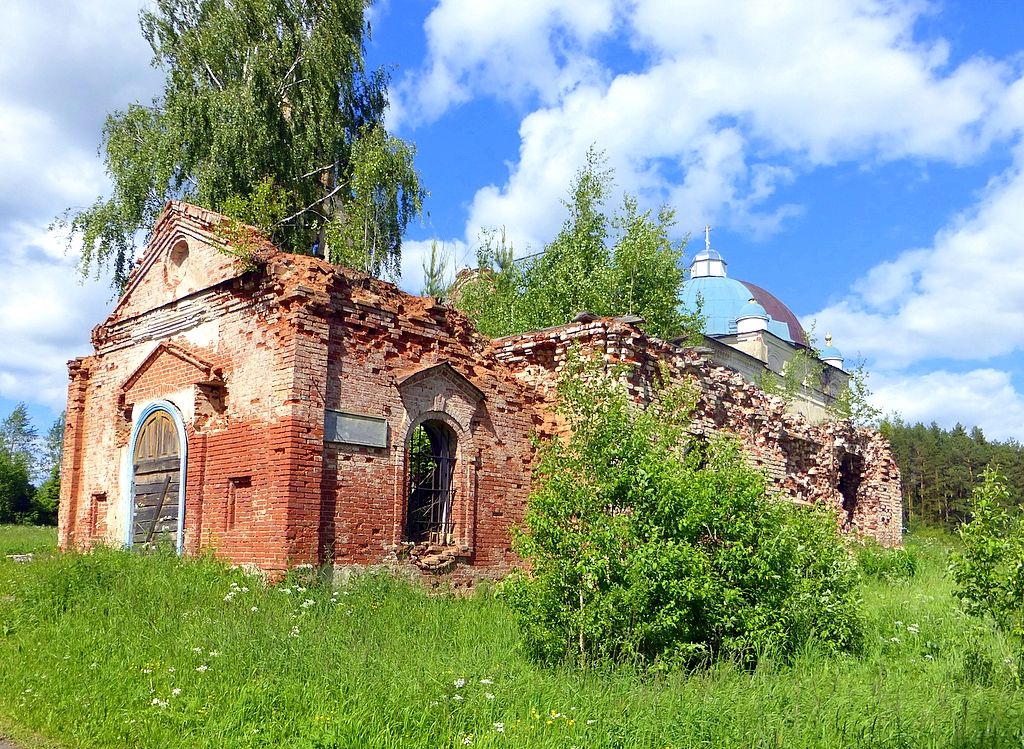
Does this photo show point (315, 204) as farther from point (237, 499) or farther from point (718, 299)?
point (718, 299)

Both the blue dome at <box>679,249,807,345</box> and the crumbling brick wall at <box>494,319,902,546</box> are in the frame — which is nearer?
the crumbling brick wall at <box>494,319,902,546</box>

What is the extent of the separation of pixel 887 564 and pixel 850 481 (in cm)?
548

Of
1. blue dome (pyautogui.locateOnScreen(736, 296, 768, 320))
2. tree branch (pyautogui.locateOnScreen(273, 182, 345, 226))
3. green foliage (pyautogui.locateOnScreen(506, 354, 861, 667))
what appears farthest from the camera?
blue dome (pyautogui.locateOnScreen(736, 296, 768, 320))

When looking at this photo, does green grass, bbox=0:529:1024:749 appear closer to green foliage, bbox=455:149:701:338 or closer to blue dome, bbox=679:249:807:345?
green foliage, bbox=455:149:701:338

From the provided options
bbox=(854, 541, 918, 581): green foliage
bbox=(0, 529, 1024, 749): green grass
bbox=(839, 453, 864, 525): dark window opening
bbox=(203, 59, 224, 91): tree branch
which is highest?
bbox=(203, 59, 224, 91): tree branch

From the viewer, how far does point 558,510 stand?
25.3ft

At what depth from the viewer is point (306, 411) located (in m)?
10.5

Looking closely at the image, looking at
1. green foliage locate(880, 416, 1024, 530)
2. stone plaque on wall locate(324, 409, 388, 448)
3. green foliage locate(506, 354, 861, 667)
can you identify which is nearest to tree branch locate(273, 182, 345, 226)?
stone plaque on wall locate(324, 409, 388, 448)

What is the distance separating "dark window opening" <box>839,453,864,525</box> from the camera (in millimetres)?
19906

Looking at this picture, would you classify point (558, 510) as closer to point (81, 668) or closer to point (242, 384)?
point (81, 668)

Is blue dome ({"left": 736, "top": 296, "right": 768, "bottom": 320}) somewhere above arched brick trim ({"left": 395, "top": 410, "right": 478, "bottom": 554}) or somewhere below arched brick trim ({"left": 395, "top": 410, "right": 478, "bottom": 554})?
above

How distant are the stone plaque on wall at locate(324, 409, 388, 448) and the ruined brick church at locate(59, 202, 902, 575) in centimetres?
2

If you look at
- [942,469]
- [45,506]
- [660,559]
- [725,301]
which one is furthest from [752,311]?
[45,506]

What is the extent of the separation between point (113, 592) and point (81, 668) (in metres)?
2.51
